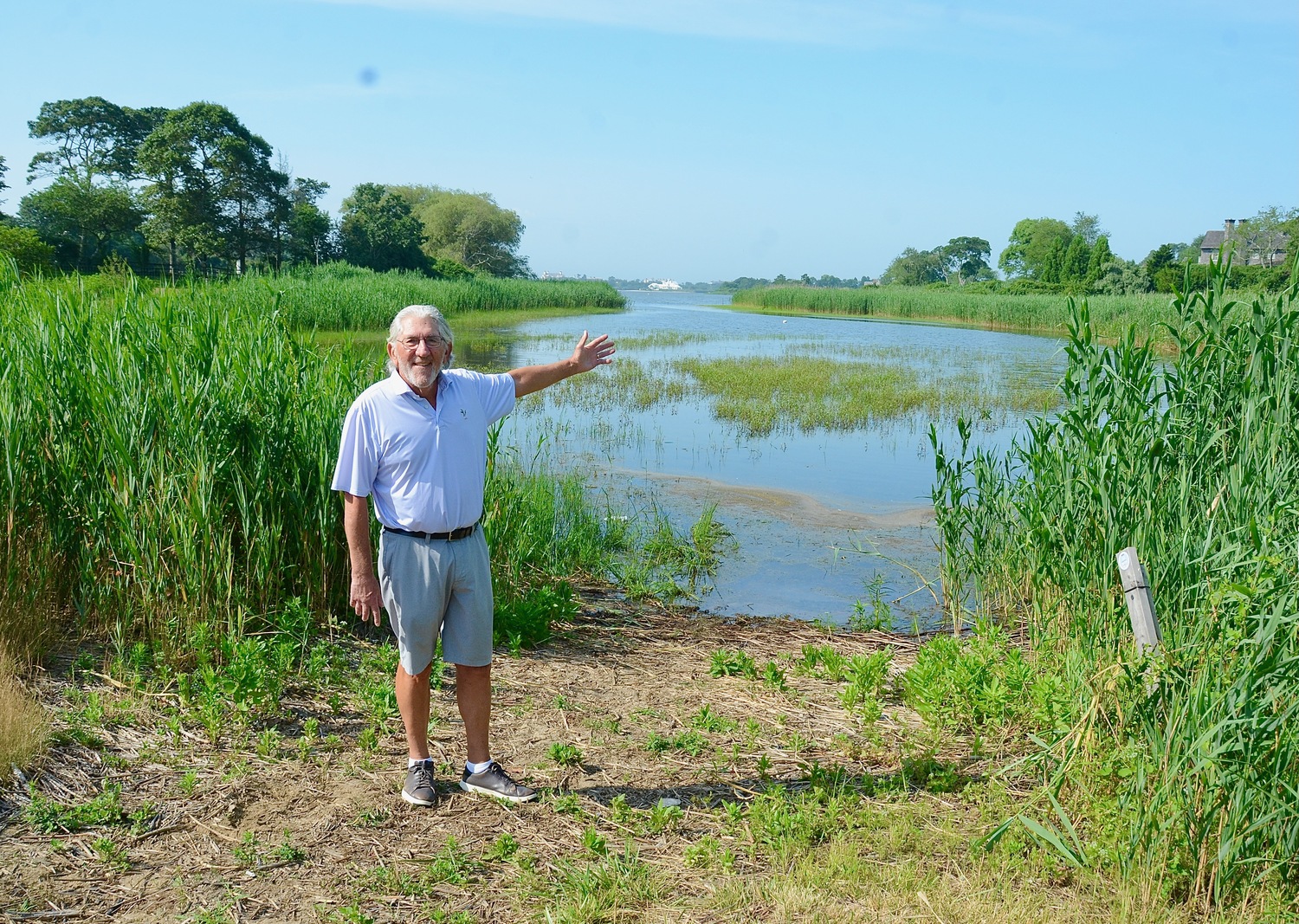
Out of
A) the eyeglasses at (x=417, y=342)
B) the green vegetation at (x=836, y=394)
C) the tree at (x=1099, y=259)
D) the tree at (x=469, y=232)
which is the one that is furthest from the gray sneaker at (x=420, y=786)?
the tree at (x=469, y=232)

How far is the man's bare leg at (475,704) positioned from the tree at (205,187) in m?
40.1

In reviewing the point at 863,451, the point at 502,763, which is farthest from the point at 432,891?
the point at 863,451

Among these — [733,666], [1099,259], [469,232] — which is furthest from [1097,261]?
[733,666]

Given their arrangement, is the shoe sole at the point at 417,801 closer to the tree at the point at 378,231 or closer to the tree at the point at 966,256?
the tree at the point at 378,231

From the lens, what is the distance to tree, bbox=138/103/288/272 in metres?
39.5

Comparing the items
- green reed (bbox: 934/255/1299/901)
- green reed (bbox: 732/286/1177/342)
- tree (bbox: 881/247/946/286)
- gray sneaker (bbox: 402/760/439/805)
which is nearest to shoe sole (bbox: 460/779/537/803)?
gray sneaker (bbox: 402/760/439/805)

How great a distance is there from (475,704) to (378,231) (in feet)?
175

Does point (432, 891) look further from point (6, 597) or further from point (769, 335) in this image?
point (769, 335)

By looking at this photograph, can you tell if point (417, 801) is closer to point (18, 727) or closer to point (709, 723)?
point (709, 723)

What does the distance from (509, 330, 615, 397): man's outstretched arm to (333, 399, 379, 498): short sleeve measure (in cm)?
60

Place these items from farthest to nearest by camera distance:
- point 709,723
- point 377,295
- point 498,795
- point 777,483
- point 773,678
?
point 377,295 → point 777,483 → point 773,678 → point 709,723 → point 498,795

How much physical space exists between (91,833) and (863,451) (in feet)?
37.3

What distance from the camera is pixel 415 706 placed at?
353 centimetres

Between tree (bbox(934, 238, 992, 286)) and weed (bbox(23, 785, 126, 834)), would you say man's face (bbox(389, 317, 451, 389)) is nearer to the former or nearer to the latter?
weed (bbox(23, 785, 126, 834))
